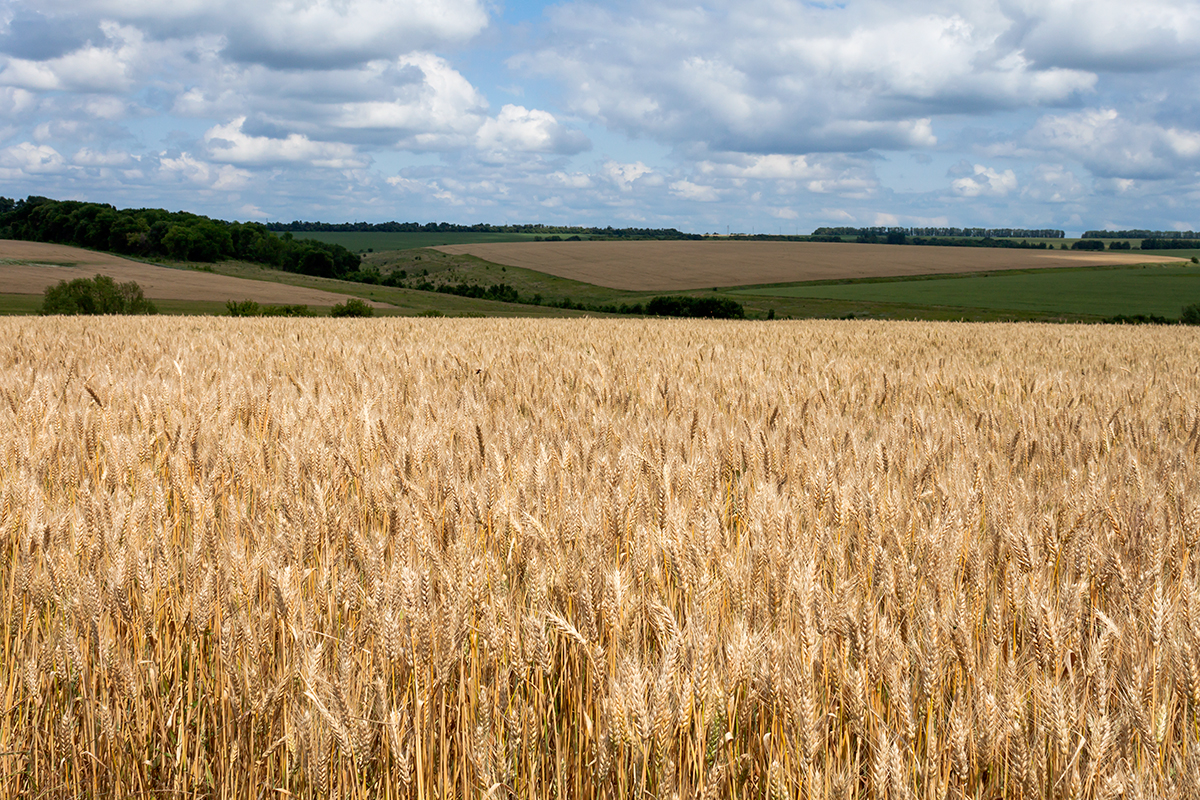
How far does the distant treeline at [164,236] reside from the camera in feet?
309

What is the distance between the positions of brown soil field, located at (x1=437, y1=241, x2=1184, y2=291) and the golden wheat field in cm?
7533

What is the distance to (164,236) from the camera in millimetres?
93688

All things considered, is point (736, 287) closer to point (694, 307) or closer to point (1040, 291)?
point (694, 307)

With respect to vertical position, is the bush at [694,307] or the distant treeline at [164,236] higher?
the distant treeline at [164,236]

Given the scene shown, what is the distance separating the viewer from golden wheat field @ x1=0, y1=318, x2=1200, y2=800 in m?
1.27

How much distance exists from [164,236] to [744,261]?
226 ft

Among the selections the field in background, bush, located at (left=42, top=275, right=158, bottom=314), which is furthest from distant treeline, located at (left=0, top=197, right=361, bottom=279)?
bush, located at (left=42, top=275, right=158, bottom=314)

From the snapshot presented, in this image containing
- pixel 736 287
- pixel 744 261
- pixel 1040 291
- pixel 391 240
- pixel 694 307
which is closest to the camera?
pixel 694 307

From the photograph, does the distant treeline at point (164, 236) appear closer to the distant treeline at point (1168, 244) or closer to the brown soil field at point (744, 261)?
the brown soil field at point (744, 261)

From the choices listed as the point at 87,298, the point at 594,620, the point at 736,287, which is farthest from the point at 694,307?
the point at 594,620

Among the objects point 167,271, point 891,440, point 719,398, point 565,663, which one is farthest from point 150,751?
point 167,271

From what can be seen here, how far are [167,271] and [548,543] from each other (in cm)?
8086

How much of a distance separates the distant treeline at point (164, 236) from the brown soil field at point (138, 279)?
1569 cm

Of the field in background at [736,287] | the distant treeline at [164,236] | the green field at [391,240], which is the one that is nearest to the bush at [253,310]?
the field in background at [736,287]
